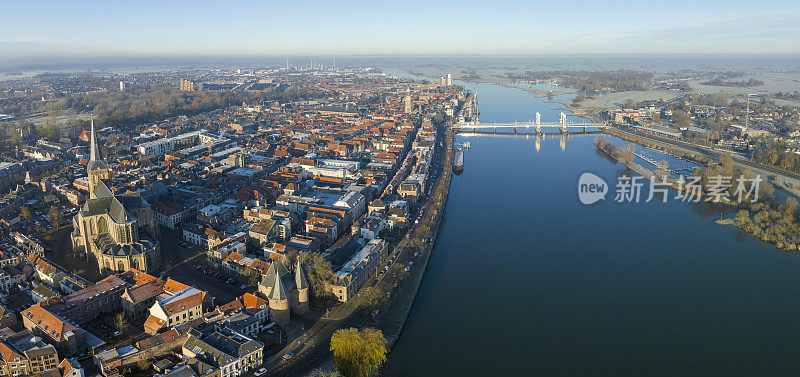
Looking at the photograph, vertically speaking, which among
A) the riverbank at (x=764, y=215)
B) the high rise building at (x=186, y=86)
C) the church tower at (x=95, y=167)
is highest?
the high rise building at (x=186, y=86)

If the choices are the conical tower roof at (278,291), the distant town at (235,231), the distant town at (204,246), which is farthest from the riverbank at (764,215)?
the conical tower roof at (278,291)

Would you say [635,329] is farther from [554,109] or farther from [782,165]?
[554,109]

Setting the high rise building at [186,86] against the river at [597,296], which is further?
the high rise building at [186,86]

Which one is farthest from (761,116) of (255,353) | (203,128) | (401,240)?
(255,353)

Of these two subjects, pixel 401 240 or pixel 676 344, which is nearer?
pixel 676 344

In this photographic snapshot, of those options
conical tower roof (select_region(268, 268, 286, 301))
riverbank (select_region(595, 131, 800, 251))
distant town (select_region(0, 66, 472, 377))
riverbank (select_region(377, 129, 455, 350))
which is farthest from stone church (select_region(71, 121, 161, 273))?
riverbank (select_region(595, 131, 800, 251))

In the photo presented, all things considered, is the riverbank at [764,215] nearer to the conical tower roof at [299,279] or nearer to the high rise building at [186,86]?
the conical tower roof at [299,279]

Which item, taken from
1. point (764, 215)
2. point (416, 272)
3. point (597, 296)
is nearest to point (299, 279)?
point (416, 272)
